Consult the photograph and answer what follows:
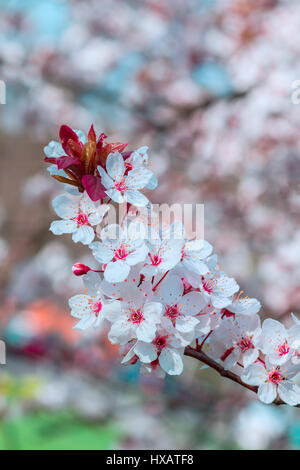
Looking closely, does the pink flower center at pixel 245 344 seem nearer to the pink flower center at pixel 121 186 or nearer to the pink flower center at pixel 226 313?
the pink flower center at pixel 226 313

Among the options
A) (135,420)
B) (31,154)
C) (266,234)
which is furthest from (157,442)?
(31,154)

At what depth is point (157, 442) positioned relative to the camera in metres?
2.16

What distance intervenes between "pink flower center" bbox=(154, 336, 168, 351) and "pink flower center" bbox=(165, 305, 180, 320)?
2 cm

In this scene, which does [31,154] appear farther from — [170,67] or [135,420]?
[135,420]

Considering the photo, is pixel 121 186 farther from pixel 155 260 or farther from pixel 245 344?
pixel 245 344

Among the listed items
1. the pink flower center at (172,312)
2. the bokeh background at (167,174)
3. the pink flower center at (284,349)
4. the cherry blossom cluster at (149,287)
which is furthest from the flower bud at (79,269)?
the bokeh background at (167,174)

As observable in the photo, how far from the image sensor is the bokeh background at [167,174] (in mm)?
1914

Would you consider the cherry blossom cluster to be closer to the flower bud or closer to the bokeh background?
the flower bud

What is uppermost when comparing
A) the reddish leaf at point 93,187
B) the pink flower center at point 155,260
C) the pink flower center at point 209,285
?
the reddish leaf at point 93,187

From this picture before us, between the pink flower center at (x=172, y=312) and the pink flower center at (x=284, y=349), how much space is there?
120mm

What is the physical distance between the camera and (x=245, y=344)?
0.46m

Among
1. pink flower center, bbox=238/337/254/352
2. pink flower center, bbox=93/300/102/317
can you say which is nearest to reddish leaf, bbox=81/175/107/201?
pink flower center, bbox=93/300/102/317

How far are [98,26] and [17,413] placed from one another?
2887 mm

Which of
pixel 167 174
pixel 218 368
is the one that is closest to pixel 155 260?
pixel 218 368
